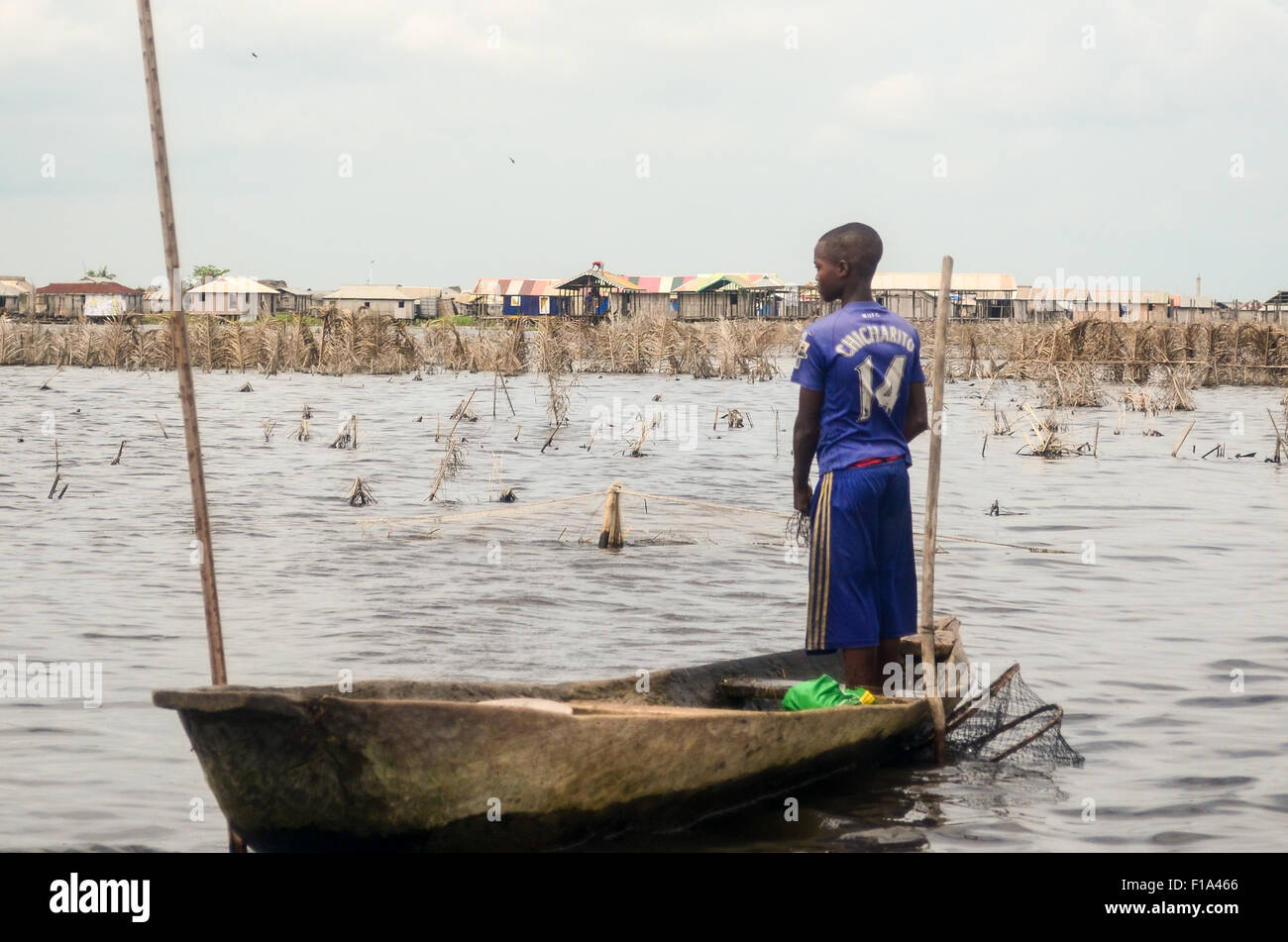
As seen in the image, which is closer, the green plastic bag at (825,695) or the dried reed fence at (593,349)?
the green plastic bag at (825,695)

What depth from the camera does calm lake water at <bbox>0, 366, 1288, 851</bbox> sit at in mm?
4848

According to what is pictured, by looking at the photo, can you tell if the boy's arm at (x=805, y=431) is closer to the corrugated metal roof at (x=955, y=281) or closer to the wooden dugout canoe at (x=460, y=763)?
the wooden dugout canoe at (x=460, y=763)

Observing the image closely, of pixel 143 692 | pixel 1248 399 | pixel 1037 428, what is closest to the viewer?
pixel 143 692

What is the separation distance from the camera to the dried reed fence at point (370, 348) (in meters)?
31.0

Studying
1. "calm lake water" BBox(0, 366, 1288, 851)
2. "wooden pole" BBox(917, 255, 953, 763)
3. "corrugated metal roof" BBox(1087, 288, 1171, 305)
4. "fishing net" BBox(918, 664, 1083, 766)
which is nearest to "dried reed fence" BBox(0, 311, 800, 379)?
"calm lake water" BBox(0, 366, 1288, 851)

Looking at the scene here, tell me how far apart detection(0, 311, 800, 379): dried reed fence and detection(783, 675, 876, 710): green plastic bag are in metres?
24.3

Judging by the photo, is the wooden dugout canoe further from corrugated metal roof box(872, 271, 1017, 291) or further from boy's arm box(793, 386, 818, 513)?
corrugated metal roof box(872, 271, 1017, 291)

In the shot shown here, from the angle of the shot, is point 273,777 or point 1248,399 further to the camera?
point 1248,399

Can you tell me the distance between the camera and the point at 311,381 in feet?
104

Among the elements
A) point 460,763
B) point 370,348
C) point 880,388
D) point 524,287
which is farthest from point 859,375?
point 524,287

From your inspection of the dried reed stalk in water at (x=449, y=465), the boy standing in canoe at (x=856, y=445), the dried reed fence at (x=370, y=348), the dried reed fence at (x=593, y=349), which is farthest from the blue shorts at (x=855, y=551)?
the dried reed fence at (x=370, y=348)

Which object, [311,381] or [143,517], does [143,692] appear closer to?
[143,517]

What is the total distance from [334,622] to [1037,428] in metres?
12.6
